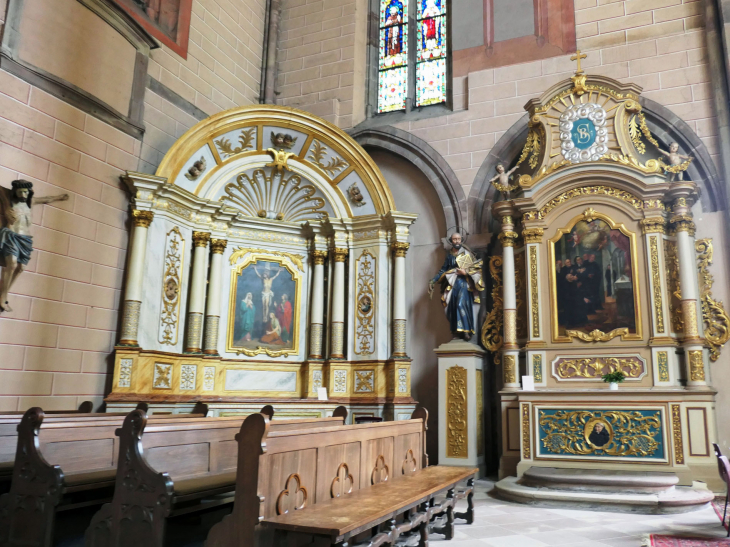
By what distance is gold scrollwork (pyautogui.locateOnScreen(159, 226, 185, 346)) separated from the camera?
7887 mm

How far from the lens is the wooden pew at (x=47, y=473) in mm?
3455

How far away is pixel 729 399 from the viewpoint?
24.8 feet

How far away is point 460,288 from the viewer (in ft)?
28.1

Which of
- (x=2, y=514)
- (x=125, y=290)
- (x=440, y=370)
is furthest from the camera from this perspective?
(x=440, y=370)

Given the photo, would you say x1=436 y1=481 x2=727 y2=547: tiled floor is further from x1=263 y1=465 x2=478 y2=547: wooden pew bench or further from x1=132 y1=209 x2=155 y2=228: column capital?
x1=132 y1=209 x2=155 y2=228: column capital

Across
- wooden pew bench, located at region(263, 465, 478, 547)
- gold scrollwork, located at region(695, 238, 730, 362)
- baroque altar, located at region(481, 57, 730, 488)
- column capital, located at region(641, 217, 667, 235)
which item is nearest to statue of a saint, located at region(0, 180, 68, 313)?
wooden pew bench, located at region(263, 465, 478, 547)

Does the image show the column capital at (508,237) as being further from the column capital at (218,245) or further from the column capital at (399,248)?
the column capital at (218,245)

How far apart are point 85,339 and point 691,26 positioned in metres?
8.87

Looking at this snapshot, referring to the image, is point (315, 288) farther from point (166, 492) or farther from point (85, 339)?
point (166, 492)

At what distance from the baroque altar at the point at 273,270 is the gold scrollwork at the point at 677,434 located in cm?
322

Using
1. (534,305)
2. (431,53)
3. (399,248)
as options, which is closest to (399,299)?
(399,248)

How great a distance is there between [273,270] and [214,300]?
107 cm

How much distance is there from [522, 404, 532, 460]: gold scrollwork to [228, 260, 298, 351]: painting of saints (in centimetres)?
344

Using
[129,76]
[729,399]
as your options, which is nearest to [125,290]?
[129,76]
